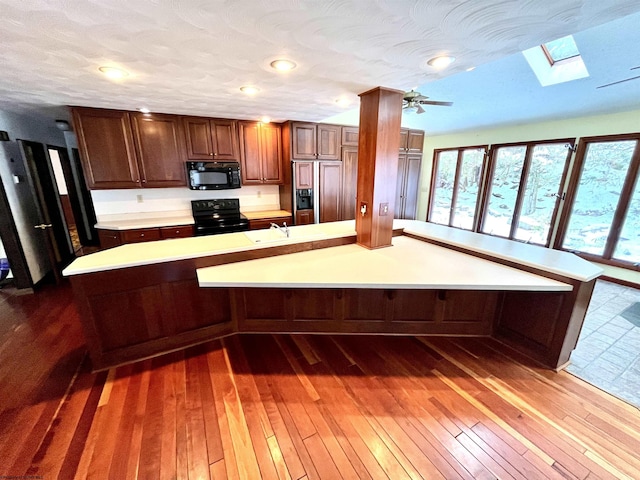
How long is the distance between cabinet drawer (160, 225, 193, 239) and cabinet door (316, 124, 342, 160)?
228 centimetres

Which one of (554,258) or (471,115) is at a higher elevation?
(471,115)

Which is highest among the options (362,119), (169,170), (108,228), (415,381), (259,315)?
(362,119)

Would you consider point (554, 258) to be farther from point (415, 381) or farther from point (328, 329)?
point (328, 329)

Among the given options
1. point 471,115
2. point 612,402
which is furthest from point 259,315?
point 471,115

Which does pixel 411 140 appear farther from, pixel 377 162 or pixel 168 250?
pixel 168 250

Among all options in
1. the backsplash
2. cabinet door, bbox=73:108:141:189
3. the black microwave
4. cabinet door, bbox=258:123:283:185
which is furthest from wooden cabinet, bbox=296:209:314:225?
cabinet door, bbox=73:108:141:189

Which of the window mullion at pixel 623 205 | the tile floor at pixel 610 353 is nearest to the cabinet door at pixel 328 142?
the tile floor at pixel 610 353

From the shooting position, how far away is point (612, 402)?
70.2 inches

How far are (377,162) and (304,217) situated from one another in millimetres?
2270

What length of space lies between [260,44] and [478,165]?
5.75 m

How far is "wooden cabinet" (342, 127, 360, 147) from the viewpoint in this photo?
14.6 feet

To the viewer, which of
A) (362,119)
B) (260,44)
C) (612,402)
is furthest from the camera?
(362,119)

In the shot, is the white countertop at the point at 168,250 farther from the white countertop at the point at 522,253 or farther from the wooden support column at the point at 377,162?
the white countertop at the point at 522,253

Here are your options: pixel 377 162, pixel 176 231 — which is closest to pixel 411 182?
pixel 377 162
